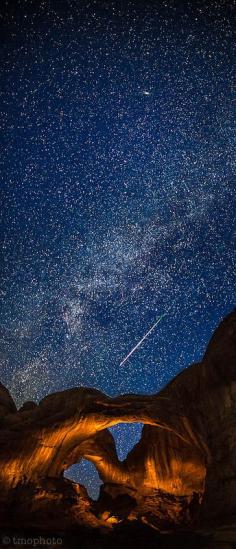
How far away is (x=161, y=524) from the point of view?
56.5 feet

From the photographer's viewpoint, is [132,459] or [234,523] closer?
[234,523]

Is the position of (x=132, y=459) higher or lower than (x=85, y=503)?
higher

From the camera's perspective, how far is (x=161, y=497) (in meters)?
19.7

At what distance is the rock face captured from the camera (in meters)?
13.6

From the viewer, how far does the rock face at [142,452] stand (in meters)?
13.6

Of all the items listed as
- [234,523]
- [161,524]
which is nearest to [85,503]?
[161,524]

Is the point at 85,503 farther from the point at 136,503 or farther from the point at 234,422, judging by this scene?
the point at 234,422

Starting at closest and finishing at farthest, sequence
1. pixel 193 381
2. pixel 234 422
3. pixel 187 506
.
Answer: pixel 234 422 → pixel 193 381 → pixel 187 506


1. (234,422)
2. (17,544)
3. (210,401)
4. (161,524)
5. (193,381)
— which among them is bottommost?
(161,524)

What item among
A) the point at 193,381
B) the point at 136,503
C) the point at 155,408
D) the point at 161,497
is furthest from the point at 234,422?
the point at 136,503

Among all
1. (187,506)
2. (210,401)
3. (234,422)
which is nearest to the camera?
(234,422)

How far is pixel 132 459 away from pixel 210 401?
9.76 meters

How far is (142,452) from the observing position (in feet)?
71.3

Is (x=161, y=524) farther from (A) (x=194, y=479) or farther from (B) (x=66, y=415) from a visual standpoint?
(B) (x=66, y=415)
